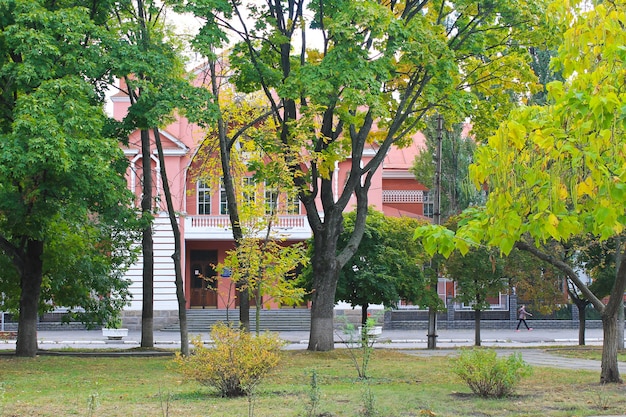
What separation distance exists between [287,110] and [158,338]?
17.7m

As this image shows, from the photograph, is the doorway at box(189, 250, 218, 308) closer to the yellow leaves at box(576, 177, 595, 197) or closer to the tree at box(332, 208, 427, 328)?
the tree at box(332, 208, 427, 328)

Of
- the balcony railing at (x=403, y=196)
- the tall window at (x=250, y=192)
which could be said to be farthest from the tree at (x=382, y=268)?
the balcony railing at (x=403, y=196)

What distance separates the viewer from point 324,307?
939 inches

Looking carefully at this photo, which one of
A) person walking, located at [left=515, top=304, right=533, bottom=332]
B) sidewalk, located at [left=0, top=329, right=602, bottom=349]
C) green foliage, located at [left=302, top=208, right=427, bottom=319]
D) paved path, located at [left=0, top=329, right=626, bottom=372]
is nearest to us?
green foliage, located at [left=302, top=208, right=427, bottom=319]

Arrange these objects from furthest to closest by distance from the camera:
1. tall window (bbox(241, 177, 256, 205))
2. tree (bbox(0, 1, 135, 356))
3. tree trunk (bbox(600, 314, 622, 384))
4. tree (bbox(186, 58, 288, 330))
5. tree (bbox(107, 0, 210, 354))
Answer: tall window (bbox(241, 177, 256, 205)), tree (bbox(186, 58, 288, 330)), tree (bbox(107, 0, 210, 354)), tree (bbox(0, 1, 135, 356)), tree trunk (bbox(600, 314, 622, 384))

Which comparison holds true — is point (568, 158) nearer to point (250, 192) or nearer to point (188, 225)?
point (250, 192)

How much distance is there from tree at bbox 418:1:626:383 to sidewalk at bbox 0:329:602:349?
960 inches

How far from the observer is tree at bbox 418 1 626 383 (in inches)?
291

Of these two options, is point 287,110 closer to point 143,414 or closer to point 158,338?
point 143,414

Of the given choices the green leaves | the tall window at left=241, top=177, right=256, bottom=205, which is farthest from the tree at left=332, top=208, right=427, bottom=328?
the green leaves

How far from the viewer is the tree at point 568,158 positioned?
7395mm

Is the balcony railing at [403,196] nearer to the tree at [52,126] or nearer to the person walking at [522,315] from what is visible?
the person walking at [522,315]

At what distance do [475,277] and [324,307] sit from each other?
904cm

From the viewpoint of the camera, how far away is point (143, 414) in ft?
36.3
